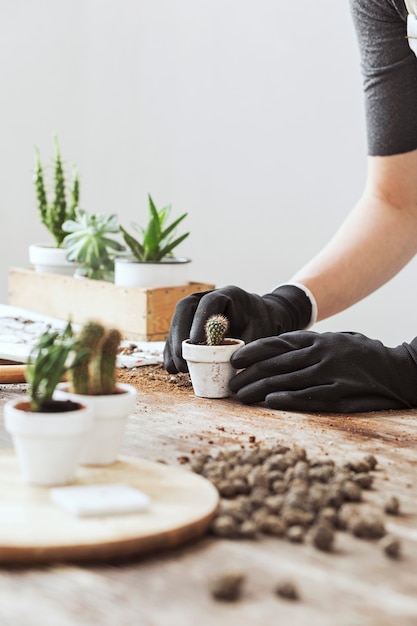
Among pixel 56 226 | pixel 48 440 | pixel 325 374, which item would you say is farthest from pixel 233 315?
pixel 56 226

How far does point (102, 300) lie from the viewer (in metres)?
2.47

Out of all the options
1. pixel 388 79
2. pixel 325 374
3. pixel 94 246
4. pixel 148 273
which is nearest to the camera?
pixel 325 374

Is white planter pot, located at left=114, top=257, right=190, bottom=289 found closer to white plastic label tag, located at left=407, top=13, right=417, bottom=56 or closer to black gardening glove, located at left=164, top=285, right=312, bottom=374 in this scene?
black gardening glove, located at left=164, top=285, right=312, bottom=374

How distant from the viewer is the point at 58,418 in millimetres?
949

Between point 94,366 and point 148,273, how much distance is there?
4.45 ft

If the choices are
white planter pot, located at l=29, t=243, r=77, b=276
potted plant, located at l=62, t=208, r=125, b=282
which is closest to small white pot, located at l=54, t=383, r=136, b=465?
potted plant, located at l=62, t=208, r=125, b=282

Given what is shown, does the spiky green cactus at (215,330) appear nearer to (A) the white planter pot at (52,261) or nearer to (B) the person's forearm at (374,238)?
(B) the person's forearm at (374,238)

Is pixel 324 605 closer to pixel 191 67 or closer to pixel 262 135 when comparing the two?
pixel 262 135

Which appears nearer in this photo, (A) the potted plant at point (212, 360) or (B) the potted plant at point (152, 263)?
(A) the potted plant at point (212, 360)

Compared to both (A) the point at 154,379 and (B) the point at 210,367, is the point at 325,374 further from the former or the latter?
(A) the point at 154,379

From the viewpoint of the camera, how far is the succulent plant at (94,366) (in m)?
1.06

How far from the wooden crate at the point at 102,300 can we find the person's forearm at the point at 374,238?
426 millimetres

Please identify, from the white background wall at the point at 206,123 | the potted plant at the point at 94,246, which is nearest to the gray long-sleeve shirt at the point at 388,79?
the potted plant at the point at 94,246

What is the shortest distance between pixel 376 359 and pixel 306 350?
4.8 inches
